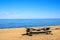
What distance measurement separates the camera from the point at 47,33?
1558cm

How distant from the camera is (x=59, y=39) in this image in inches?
485

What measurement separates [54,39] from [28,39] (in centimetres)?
256

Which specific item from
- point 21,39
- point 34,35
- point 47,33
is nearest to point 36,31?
point 34,35

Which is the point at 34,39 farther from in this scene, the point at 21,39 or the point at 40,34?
the point at 40,34

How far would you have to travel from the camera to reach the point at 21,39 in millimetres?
12648

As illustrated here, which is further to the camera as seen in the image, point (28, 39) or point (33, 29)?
point (33, 29)

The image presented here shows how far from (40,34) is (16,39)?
3.55m

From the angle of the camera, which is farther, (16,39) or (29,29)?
(29,29)

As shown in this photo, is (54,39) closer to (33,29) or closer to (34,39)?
(34,39)

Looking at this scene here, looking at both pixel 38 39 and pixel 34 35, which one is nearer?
pixel 38 39

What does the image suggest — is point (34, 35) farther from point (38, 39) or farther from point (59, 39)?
point (59, 39)

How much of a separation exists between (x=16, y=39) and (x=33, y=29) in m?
3.47

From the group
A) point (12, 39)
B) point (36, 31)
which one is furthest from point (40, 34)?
point (12, 39)

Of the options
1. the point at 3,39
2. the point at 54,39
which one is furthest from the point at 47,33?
the point at 3,39
